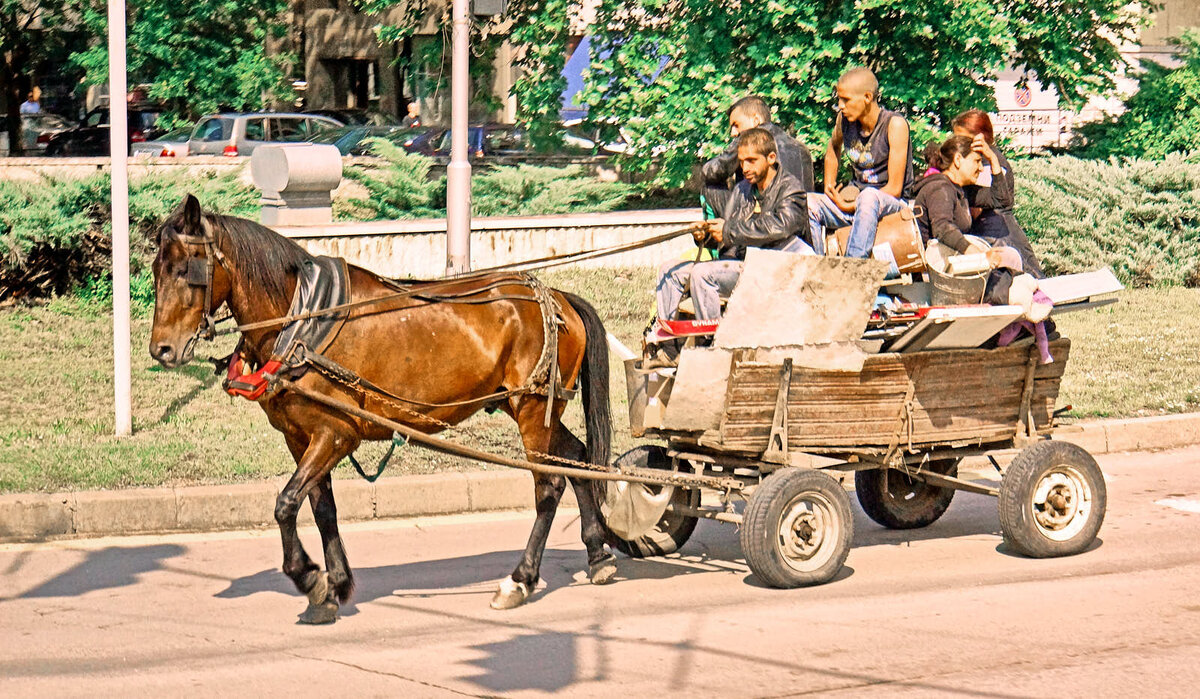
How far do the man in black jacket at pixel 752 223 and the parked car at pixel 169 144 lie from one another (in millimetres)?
→ 21035

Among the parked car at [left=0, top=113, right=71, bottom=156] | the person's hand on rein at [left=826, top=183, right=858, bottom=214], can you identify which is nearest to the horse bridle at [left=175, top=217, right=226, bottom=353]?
the person's hand on rein at [left=826, top=183, right=858, bottom=214]

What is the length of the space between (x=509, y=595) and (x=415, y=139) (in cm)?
2139

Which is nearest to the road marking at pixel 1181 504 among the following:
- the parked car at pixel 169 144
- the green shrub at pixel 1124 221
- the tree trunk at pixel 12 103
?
the green shrub at pixel 1124 221

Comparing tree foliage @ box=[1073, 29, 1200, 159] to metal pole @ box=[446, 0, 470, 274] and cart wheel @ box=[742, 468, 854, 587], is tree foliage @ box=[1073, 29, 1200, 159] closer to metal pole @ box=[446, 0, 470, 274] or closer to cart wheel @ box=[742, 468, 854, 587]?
metal pole @ box=[446, 0, 470, 274]

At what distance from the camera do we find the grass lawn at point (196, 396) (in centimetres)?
948

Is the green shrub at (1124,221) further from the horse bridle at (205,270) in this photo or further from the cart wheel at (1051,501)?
the horse bridle at (205,270)

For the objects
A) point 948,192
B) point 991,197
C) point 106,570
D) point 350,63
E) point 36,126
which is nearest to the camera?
point 106,570

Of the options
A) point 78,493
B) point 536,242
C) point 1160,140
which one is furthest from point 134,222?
point 1160,140

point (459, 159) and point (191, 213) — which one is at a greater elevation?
point (459, 159)

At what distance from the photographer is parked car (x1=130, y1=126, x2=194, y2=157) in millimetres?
28234

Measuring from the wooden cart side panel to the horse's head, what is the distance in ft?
8.11

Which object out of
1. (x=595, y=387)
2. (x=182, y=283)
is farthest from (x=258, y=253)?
(x=595, y=387)

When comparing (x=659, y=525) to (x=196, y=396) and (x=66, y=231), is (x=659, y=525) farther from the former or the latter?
(x=66, y=231)

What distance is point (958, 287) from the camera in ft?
25.8
